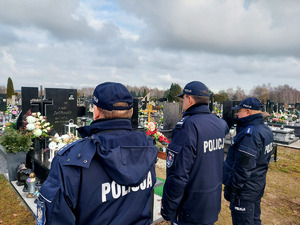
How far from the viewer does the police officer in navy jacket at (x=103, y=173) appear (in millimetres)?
1323

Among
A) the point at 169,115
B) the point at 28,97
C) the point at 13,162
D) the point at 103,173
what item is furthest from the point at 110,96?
the point at 169,115

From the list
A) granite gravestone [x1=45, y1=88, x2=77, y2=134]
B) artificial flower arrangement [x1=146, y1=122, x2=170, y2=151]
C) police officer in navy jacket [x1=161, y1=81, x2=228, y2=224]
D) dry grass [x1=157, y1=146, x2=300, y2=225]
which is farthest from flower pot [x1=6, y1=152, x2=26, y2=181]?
police officer in navy jacket [x1=161, y1=81, x2=228, y2=224]

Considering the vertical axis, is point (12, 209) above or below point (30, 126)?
below

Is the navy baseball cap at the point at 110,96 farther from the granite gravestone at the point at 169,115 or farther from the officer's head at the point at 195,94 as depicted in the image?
the granite gravestone at the point at 169,115

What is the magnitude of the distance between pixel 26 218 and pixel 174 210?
3.50m

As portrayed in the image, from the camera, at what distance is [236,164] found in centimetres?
330

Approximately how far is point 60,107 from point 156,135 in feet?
12.2

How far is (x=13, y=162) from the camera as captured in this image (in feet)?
18.7

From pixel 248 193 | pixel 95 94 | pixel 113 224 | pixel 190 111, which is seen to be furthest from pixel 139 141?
pixel 248 193

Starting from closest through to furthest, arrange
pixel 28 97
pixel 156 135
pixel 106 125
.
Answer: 1. pixel 106 125
2. pixel 156 135
3. pixel 28 97

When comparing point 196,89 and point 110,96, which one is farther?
Result: point 196,89

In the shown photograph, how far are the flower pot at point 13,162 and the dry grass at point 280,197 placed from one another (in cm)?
421

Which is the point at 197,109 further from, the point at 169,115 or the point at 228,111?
the point at 228,111

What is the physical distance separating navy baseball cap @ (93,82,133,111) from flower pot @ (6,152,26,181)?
526 centimetres
